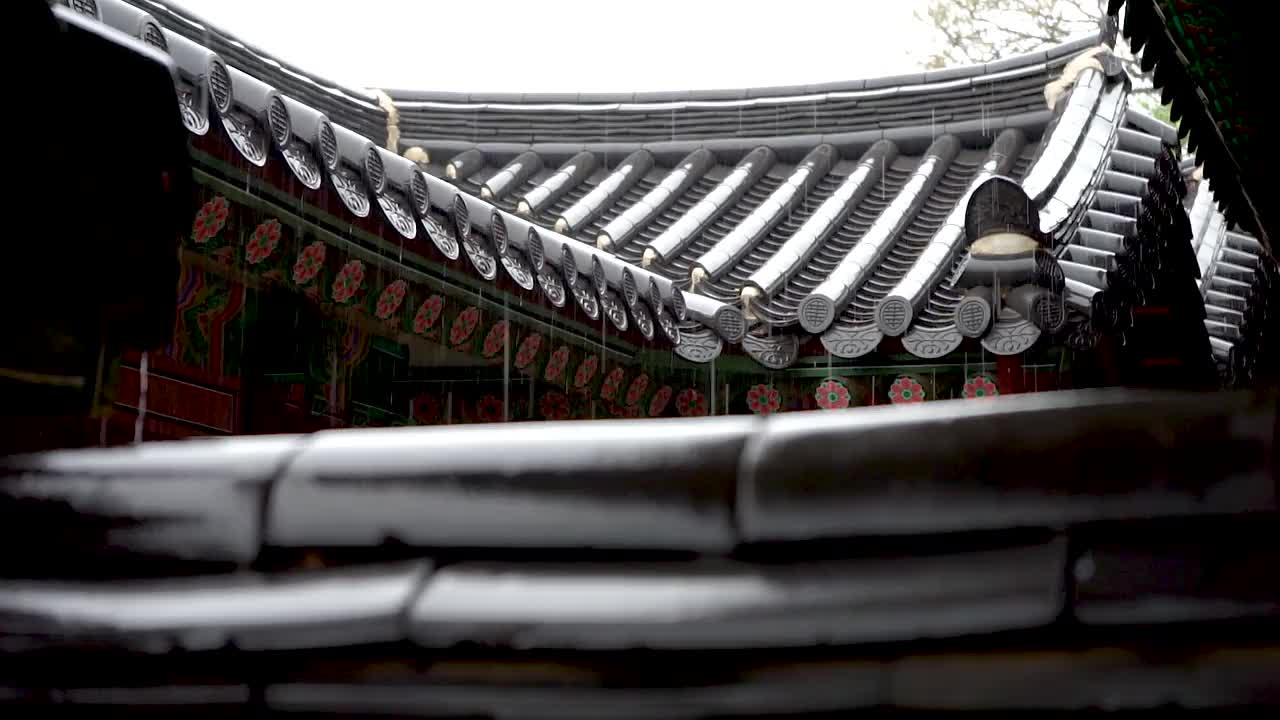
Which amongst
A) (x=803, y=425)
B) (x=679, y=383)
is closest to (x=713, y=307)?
(x=679, y=383)

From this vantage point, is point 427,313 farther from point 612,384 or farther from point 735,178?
point 735,178

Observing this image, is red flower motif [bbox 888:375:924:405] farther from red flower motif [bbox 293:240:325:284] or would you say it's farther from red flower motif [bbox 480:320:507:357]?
red flower motif [bbox 293:240:325:284]

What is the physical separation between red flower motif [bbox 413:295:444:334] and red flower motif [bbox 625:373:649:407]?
70.8 inches

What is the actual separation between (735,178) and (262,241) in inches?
184

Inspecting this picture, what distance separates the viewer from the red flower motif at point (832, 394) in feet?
22.6

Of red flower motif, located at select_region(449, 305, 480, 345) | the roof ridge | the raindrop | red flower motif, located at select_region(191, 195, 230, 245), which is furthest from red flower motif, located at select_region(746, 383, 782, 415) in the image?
red flower motif, located at select_region(191, 195, 230, 245)

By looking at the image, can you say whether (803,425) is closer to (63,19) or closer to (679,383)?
(63,19)

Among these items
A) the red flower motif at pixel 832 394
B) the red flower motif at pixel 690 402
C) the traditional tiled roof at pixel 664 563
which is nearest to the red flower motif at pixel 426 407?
the red flower motif at pixel 690 402

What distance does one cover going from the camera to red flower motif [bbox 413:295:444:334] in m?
5.46

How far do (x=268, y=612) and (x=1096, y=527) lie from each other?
81cm

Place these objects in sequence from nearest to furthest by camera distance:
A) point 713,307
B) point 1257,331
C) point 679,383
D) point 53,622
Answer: point 53,622
point 713,307
point 1257,331
point 679,383

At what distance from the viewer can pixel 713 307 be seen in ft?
20.2

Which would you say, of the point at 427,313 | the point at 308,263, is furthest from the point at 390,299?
the point at 308,263

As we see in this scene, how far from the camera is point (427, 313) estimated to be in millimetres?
5484
